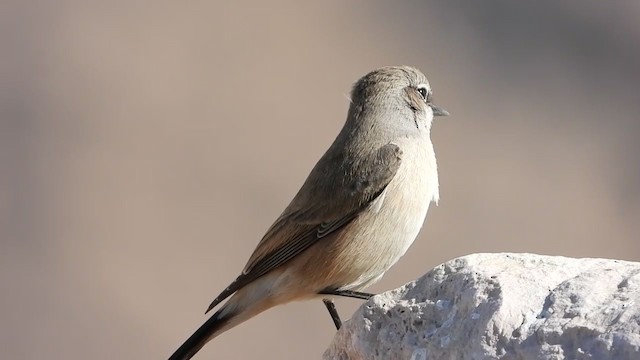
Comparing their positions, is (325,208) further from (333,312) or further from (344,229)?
(333,312)

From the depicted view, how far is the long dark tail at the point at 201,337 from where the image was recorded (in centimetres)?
483

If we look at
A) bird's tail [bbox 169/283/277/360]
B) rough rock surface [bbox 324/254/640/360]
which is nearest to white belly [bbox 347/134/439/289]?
bird's tail [bbox 169/283/277/360]

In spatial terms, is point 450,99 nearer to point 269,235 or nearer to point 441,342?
point 269,235

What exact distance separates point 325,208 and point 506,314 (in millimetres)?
1908

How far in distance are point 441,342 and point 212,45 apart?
9.04 m

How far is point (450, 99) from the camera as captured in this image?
11695 mm

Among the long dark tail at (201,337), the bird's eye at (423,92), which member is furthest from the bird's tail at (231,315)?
the bird's eye at (423,92)

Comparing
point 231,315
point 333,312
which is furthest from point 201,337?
point 333,312

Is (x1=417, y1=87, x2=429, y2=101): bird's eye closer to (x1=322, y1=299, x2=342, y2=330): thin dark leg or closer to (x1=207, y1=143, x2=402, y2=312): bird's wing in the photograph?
(x1=207, y1=143, x2=402, y2=312): bird's wing

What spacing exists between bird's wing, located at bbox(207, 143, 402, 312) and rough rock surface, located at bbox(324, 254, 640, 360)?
1.17 metres

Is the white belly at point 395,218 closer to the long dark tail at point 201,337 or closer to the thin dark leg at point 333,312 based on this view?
the thin dark leg at point 333,312

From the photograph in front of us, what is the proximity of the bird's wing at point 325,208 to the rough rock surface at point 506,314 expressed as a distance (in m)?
1.17

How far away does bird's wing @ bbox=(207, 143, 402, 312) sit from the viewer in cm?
493

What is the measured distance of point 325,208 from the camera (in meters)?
5.02
